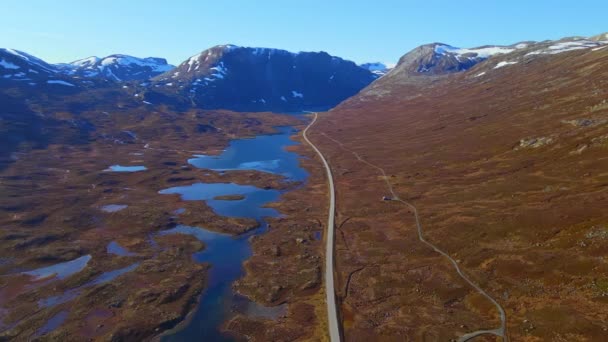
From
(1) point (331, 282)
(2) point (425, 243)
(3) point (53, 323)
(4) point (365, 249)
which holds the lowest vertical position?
(3) point (53, 323)

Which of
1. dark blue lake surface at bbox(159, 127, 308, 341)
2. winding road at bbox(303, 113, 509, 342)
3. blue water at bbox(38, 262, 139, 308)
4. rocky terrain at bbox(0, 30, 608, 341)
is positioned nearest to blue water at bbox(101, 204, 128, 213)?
rocky terrain at bbox(0, 30, 608, 341)

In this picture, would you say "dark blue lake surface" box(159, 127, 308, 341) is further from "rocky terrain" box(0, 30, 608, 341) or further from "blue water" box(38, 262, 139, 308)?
"blue water" box(38, 262, 139, 308)

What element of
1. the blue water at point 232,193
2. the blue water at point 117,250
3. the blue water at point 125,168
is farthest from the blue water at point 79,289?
the blue water at point 125,168

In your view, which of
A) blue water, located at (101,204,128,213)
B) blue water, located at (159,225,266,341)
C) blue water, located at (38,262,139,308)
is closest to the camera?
blue water, located at (159,225,266,341)

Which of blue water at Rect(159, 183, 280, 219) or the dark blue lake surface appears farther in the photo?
blue water at Rect(159, 183, 280, 219)

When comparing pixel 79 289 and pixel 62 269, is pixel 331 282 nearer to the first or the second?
pixel 79 289

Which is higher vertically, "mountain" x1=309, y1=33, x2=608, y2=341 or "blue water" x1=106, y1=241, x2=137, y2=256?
"mountain" x1=309, y1=33, x2=608, y2=341

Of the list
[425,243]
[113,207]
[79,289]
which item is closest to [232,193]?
[113,207]
